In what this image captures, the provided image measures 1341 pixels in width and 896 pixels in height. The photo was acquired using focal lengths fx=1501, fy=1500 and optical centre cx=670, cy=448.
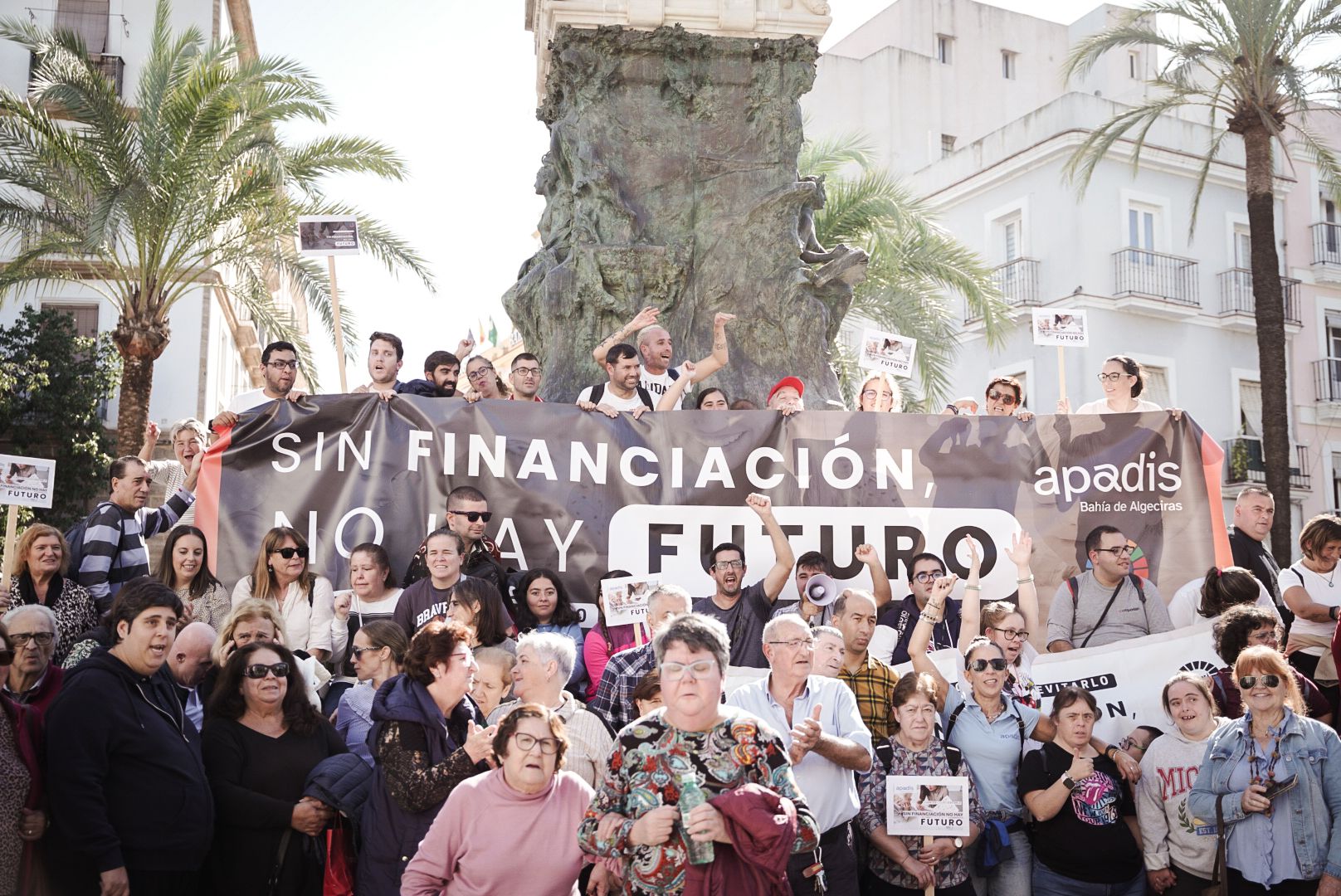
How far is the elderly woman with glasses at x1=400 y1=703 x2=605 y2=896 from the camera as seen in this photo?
504cm

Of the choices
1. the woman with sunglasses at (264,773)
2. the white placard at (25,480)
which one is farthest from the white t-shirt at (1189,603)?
the white placard at (25,480)

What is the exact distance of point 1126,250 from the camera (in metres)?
28.3

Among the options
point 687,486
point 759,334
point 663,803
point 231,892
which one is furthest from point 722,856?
point 759,334

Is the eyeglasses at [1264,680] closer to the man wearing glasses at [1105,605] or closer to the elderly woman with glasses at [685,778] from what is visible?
the man wearing glasses at [1105,605]

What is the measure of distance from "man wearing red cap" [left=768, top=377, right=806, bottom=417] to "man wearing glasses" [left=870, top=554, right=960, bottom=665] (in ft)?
4.37

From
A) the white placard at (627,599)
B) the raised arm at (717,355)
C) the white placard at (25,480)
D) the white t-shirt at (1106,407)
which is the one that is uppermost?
the raised arm at (717,355)

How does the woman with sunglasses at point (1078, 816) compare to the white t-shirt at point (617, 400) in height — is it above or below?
below

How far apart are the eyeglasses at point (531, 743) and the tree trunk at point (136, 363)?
15.1 meters

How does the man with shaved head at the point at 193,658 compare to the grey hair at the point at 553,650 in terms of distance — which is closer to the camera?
the grey hair at the point at 553,650

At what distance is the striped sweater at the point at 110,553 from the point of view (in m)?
7.74

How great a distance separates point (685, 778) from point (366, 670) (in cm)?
235

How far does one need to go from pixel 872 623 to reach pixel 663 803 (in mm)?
2488

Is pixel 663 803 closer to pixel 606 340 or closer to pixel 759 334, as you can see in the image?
pixel 606 340

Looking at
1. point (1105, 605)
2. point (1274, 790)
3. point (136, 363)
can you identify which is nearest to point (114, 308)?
point (136, 363)
